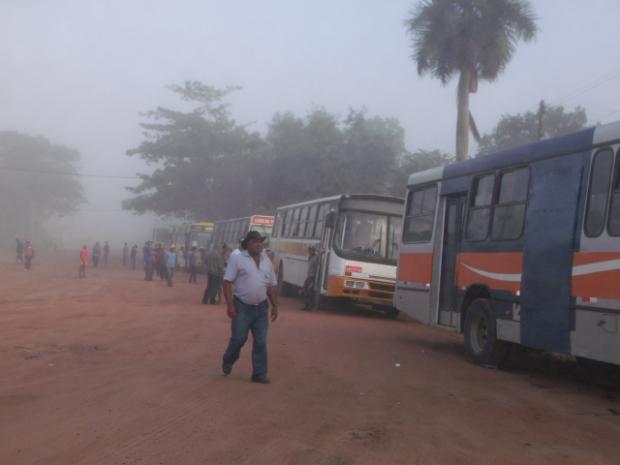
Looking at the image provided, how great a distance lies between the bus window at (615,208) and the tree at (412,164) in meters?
31.2

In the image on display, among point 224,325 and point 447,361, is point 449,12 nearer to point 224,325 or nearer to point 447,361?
point 224,325

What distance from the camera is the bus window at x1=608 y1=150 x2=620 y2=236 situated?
839 centimetres

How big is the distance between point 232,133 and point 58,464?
55.0m

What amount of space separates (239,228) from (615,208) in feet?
102

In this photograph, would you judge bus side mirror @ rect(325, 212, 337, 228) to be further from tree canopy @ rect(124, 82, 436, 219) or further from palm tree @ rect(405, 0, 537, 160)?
tree canopy @ rect(124, 82, 436, 219)

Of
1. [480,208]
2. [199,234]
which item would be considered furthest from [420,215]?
[199,234]

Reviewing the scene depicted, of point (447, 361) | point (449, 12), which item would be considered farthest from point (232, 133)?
point (447, 361)

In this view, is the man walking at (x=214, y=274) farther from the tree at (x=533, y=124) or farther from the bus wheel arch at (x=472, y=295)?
the tree at (x=533, y=124)

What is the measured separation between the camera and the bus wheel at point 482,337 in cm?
1091

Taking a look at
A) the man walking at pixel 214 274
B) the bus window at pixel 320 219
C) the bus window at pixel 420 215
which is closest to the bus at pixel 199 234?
the man walking at pixel 214 274

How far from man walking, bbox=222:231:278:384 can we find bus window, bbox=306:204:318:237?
1339cm

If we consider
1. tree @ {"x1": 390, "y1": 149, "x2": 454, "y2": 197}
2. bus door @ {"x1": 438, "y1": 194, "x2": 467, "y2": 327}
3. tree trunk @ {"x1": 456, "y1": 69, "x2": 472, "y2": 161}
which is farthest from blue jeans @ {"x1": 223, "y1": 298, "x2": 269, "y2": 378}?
tree @ {"x1": 390, "y1": 149, "x2": 454, "y2": 197}

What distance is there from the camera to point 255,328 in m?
8.92

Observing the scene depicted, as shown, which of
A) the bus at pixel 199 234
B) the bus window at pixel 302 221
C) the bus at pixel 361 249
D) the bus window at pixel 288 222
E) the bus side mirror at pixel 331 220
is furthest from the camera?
the bus at pixel 199 234
